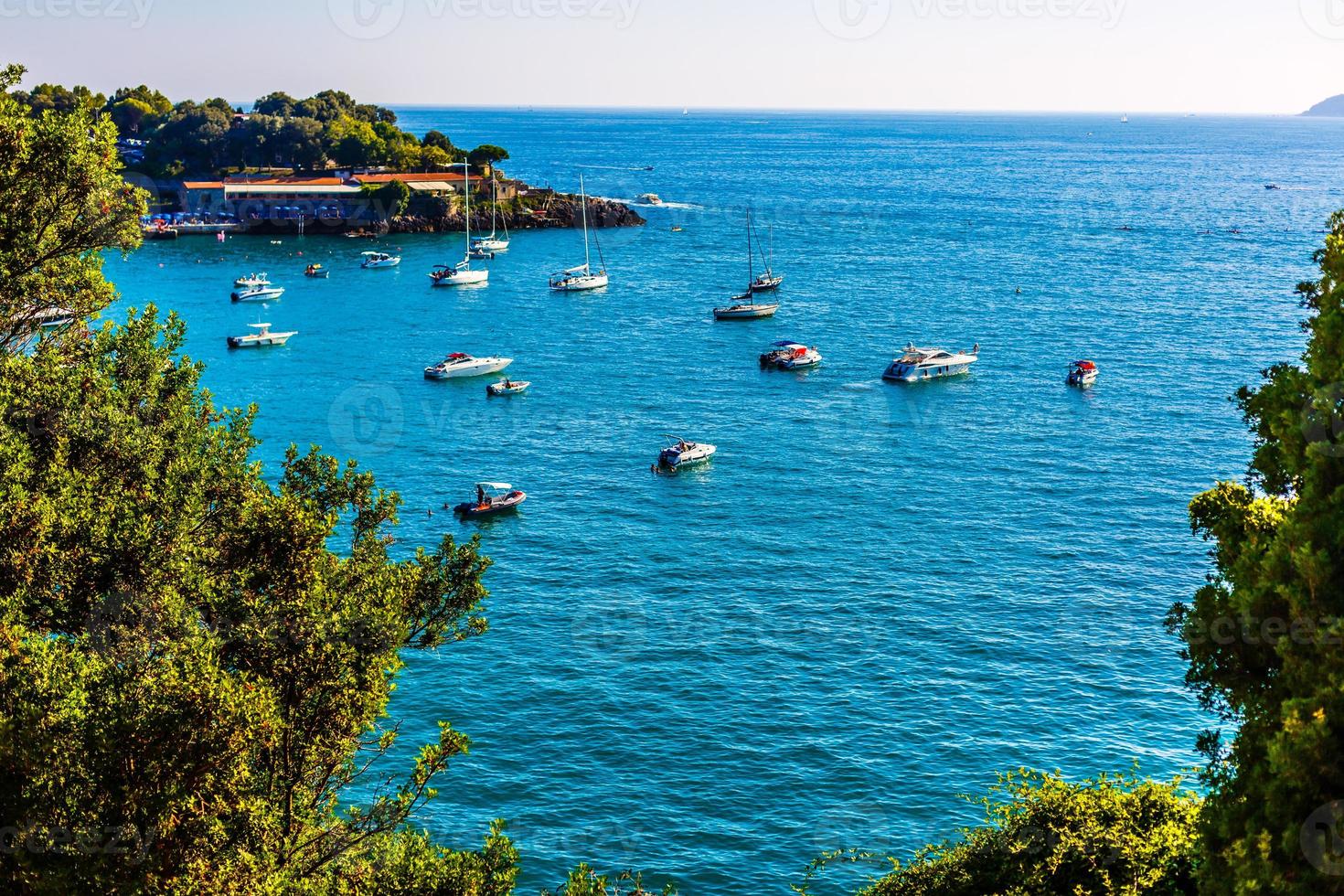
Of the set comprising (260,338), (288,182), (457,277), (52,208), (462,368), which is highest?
(288,182)

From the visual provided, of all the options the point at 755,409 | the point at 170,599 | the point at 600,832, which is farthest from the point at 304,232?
the point at 170,599

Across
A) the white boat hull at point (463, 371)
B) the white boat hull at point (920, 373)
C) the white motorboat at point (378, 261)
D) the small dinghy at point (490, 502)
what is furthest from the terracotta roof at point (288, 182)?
the small dinghy at point (490, 502)

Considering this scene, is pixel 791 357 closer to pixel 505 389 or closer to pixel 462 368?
pixel 505 389

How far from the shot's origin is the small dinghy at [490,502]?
6894cm

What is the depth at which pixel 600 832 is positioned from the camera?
4125 cm

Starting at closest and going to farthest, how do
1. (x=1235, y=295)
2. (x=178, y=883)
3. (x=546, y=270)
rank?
(x=178, y=883), (x=1235, y=295), (x=546, y=270)

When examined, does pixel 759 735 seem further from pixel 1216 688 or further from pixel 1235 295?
pixel 1235 295

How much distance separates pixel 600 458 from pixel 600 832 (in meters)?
41.0

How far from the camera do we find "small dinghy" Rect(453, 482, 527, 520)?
6894 centimetres

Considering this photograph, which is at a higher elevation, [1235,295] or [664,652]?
[1235,295]

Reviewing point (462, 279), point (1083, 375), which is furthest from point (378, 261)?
point (1083, 375)

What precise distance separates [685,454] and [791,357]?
28650 millimetres

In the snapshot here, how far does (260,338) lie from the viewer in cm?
11200

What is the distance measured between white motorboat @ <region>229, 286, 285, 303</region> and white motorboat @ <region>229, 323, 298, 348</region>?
16992 mm
